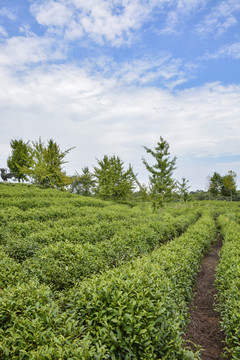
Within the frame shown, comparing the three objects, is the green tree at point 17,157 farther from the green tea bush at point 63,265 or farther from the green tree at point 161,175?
the green tea bush at point 63,265

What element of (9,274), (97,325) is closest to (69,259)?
(9,274)

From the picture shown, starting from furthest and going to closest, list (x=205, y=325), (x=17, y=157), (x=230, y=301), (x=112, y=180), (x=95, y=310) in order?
(x=17, y=157)
(x=112, y=180)
(x=205, y=325)
(x=230, y=301)
(x=95, y=310)

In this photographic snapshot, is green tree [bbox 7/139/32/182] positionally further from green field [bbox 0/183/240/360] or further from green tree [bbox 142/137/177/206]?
green field [bbox 0/183/240/360]

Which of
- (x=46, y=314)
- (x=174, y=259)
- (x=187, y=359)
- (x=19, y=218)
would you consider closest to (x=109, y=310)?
(x=46, y=314)

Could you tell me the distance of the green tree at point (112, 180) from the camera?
27312mm

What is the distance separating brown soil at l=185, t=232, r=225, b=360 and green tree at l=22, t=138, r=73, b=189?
67.6ft

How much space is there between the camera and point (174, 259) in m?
5.33

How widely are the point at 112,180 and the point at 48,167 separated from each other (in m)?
7.90

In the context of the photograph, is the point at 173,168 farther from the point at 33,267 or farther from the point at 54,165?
the point at 33,267

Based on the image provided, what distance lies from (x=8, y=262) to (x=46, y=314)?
8.94ft

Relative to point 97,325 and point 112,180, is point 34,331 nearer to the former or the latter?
point 97,325

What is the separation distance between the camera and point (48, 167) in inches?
A: 993

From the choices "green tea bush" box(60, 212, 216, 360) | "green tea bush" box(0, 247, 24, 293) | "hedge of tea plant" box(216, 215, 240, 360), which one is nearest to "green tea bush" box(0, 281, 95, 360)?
"green tea bush" box(60, 212, 216, 360)

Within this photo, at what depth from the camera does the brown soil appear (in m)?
4.18
